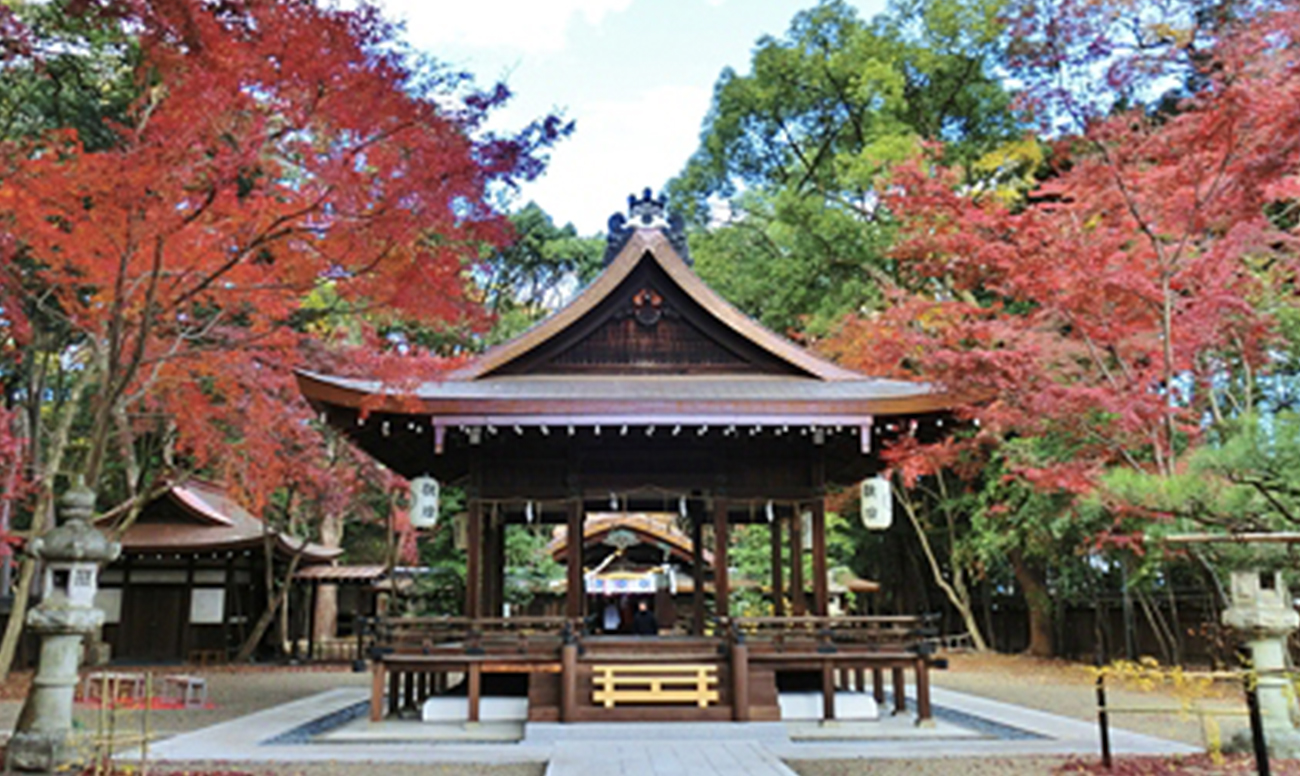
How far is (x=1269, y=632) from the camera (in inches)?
320

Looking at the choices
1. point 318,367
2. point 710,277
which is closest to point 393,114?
point 318,367

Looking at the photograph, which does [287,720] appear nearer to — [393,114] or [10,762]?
[10,762]

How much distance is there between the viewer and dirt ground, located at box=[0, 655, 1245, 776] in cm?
809

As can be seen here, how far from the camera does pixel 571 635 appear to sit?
10461 mm

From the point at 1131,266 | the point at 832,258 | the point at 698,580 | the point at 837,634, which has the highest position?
the point at 832,258

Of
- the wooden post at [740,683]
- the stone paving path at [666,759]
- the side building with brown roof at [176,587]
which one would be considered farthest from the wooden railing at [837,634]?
the side building with brown roof at [176,587]

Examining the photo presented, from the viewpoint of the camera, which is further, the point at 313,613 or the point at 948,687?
the point at 313,613

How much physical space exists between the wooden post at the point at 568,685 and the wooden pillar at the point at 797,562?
3.17 meters

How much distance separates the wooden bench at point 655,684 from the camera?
33.2 feet

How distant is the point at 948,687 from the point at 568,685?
930cm

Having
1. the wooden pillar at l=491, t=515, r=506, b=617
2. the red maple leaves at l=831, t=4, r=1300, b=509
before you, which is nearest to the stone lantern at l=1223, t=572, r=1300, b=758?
the red maple leaves at l=831, t=4, r=1300, b=509

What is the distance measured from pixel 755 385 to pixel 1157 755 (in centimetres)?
618

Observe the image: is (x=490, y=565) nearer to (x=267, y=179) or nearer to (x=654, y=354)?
(x=654, y=354)

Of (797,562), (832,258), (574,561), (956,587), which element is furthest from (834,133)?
(574,561)
